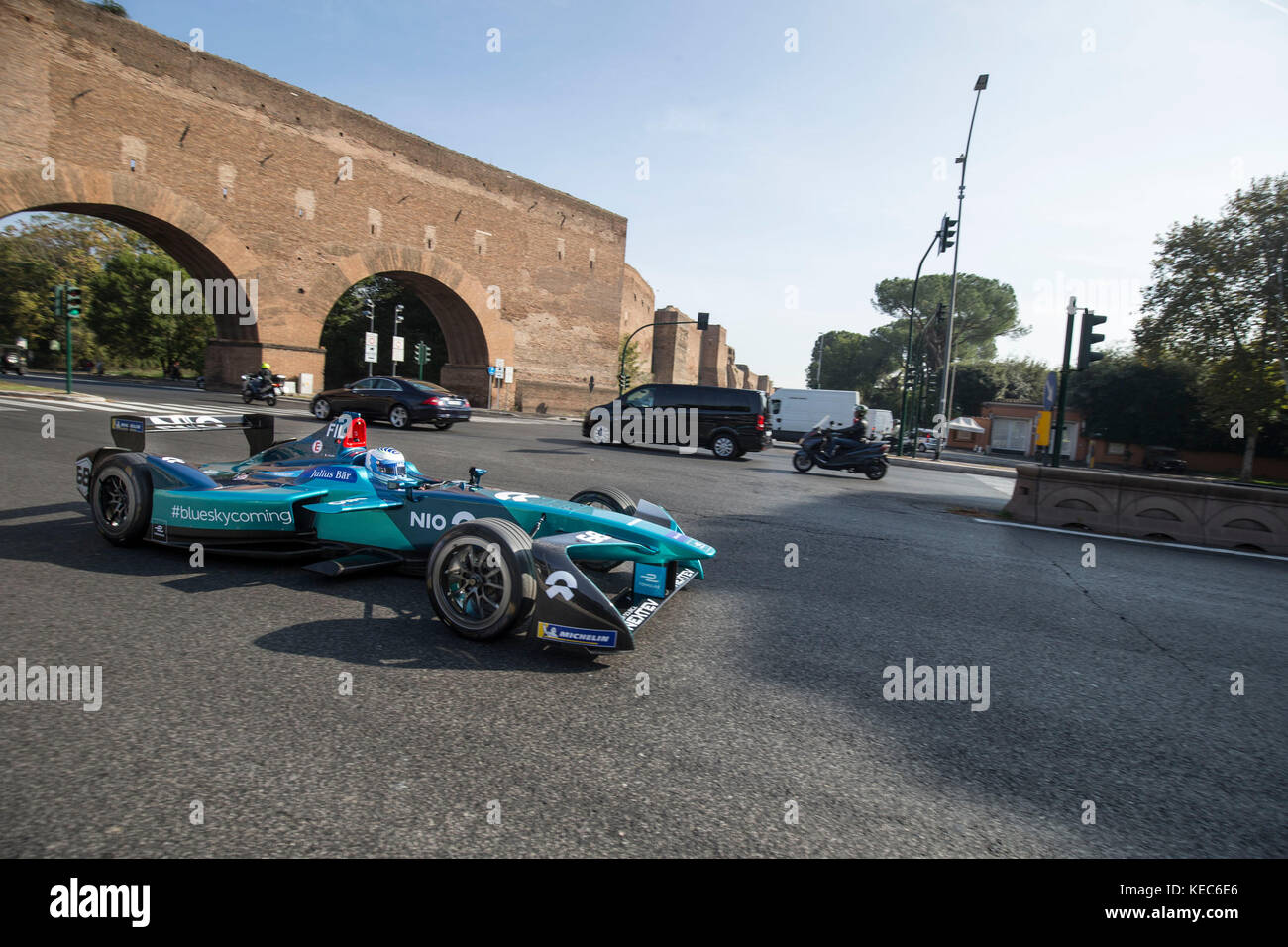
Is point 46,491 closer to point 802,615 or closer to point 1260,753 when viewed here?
point 802,615

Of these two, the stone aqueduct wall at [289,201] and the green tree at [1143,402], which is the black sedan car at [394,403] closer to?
the stone aqueduct wall at [289,201]

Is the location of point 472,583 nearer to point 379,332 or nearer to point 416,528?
point 416,528

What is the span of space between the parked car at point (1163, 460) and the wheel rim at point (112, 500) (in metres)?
46.2

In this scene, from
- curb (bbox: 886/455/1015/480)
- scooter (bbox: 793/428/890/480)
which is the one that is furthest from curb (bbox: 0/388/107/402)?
curb (bbox: 886/455/1015/480)

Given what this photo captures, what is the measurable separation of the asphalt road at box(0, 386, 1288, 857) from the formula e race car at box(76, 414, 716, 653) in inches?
8.4

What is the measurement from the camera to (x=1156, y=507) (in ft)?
34.6

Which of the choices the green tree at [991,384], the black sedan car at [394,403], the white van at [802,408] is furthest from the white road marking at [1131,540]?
the green tree at [991,384]

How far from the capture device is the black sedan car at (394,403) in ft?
67.6

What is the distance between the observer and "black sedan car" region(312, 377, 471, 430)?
2059cm

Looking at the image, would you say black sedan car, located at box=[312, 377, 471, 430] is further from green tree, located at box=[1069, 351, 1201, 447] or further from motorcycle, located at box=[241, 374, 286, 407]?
green tree, located at box=[1069, 351, 1201, 447]

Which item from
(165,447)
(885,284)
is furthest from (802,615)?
(885,284)

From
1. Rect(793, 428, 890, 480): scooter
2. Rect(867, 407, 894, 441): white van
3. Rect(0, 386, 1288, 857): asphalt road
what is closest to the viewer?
Rect(0, 386, 1288, 857): asphalt road

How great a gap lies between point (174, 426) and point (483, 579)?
12.5ft
